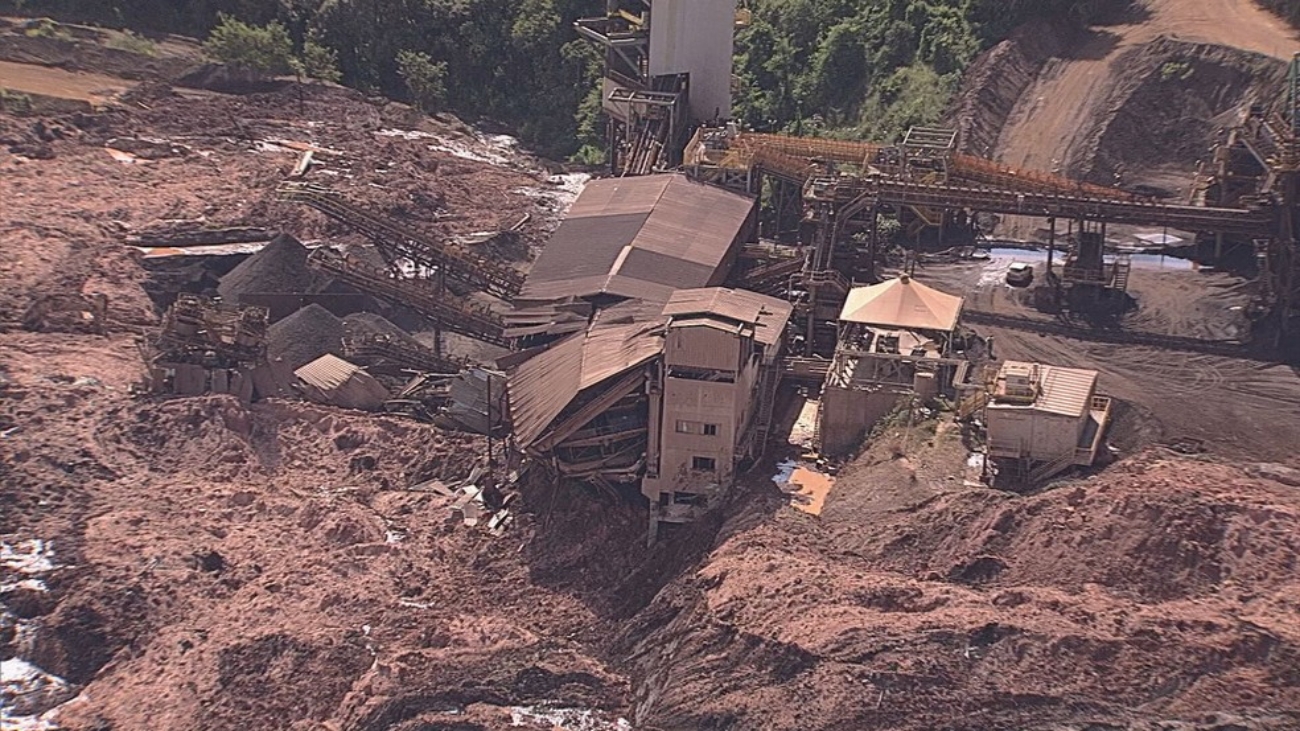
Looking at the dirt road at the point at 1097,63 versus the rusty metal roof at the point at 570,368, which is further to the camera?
the dirt road at the point at 1097,63

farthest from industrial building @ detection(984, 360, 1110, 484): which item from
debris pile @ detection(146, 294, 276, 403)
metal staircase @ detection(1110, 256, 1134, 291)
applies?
debris pile @ detection(146, 294, 276, 403)

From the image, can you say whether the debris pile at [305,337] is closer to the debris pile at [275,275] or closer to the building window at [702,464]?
the debris pile at [275,275]

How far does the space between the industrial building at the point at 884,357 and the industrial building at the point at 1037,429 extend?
177 inches

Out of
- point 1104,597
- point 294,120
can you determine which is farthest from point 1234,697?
point 294,120

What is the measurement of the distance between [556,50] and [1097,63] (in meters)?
38.9

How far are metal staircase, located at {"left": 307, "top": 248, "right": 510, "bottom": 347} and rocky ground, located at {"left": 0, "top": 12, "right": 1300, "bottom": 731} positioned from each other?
721 cm

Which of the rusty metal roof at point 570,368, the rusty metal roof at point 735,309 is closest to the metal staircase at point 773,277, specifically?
the rusty metal roof at point 735,309

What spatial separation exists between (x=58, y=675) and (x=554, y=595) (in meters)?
13.8

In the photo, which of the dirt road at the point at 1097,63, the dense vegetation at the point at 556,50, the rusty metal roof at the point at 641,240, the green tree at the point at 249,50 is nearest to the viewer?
the rusty metal roof at the point at 641,240

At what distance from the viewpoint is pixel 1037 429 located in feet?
151

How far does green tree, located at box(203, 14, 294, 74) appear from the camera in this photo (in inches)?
3944

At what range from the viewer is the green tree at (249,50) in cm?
10019

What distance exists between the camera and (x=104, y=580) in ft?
156

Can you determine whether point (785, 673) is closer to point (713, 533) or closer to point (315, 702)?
point (713, 533)
